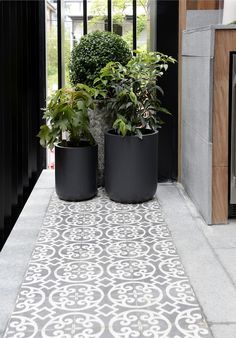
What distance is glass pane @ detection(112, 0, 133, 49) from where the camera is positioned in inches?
141

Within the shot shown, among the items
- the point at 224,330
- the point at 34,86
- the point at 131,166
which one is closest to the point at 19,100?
the point at 34,86

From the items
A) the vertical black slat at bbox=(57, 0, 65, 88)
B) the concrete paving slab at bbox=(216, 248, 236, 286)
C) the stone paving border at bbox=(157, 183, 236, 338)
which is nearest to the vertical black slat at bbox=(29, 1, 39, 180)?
the vertical black slat at bbox=(57, 0, 65, 88)

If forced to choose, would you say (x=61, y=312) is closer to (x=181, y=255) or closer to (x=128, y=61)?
(x=181, y=255)

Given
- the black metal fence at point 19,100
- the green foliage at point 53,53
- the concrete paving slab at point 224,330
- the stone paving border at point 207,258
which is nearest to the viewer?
the concrete paving slab at point 224,330

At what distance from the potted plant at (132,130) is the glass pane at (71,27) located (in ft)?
2.09

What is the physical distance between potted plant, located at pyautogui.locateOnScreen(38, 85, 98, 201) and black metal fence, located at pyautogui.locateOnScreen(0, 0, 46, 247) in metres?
0.16

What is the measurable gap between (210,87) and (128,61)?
33.3 inches

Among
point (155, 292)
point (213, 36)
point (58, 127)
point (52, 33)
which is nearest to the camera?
point (155, 292)

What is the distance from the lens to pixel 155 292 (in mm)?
1855

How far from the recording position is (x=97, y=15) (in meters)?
3.62

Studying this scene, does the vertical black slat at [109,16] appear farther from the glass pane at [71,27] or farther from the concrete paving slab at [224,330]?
the concrete paving slab at [224,330]

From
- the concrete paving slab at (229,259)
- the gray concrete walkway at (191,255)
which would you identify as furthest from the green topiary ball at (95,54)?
the concrete paving slab at (229,259)

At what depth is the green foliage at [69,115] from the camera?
2.90 meters

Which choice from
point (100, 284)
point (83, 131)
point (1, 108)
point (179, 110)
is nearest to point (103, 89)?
point (83, 131)
